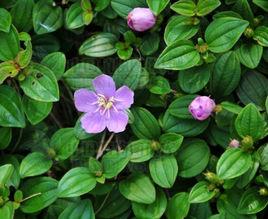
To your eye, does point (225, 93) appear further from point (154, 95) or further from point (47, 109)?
point (47, 109)

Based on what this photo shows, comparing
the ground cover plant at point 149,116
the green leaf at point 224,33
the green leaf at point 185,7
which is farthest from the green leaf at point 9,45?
the green leaf at point 224,33

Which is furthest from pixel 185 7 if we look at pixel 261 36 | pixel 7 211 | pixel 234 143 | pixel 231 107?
pixel 7 211

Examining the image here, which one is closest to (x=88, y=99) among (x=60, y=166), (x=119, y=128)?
(x=119, y=128)

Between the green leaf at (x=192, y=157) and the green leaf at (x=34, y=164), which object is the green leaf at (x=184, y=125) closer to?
the green leaf at (x=192, y=157)

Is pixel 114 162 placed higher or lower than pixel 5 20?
lower

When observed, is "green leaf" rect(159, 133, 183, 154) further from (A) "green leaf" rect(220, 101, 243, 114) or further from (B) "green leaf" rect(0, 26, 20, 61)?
(B) "green leaf" rect(0, 26, 20, 61)

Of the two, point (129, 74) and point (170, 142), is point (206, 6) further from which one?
point (170, 142)
